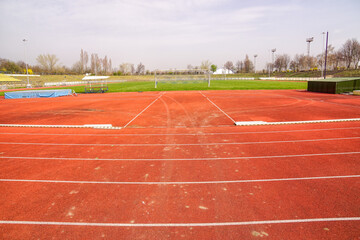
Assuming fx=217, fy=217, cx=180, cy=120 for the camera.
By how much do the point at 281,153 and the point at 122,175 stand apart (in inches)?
204

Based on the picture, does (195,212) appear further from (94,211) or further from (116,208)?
(94,211)

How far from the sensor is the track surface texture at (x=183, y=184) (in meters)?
3.91

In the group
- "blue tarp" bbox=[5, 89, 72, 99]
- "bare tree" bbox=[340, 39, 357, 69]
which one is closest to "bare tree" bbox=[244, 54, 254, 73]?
"bare tree" bbox=[340, 39, 357, 69]

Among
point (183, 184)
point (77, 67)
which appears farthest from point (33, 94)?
point (77, 67)

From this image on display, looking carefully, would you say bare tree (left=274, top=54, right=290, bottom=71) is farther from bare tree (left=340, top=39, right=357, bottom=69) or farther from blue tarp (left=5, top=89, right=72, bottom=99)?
blue tarp (left=5, top=89, right=72, bottom=99)

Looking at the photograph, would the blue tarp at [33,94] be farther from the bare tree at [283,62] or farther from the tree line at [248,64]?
the bare tree at [283,62]

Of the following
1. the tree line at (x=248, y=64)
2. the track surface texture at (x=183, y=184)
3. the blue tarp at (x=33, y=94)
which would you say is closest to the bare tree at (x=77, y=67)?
the tree line at (x=248, y=64)

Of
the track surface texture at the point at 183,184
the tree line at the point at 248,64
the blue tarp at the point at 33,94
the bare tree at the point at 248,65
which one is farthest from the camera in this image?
the bare tree at the point at 248,65

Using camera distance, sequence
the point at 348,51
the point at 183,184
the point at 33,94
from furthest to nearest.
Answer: the point at 348,51 < the point at 33,94 < the point at 183,184

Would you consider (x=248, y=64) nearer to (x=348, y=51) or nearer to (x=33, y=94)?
(x=348, y=51)

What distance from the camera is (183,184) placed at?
17.8 feet

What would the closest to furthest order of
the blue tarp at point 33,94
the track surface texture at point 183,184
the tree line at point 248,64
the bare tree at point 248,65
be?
the track surface texture at point 183,184, the blue tarp at point 33,94, the tree line at point 248,64, the bare tree at point 248,65

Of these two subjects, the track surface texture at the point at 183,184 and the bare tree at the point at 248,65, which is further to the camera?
the bare tree at the point at 248,65

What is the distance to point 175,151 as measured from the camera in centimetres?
764
